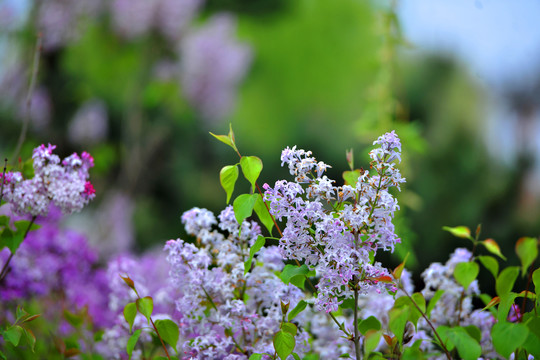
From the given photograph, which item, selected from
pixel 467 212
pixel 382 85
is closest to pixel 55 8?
pixel 382 85

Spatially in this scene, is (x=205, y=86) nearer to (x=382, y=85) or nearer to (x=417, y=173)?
(x=417, y=173)

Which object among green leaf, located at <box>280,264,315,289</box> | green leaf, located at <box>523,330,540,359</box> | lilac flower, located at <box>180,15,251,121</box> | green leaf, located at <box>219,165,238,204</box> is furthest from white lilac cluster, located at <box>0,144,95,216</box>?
lilac flower, located at <box>180,15,251,121</box>

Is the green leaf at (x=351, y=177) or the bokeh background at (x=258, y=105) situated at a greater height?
the bokeh background at (x=258, y=105)

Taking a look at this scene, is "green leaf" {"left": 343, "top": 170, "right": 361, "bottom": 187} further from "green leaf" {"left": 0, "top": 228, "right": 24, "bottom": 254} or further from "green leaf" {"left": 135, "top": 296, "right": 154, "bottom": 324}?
"green leaf" {"left": 0, "top": 228, "right": 24, "bottom": 254}

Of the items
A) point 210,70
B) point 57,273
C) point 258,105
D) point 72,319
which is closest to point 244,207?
point 72,319

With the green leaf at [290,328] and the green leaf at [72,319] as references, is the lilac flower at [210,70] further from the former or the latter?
the green leaf at [290,328]

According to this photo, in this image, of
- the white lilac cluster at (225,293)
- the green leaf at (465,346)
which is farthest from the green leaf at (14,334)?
the green leaf at (465,346)

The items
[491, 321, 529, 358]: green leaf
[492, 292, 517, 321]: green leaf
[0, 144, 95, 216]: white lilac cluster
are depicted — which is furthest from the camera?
[0, 144, 95, 216]: white lilac cluster

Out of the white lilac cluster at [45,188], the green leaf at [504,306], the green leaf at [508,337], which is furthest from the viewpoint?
the white lilac cluster at [45,188]
